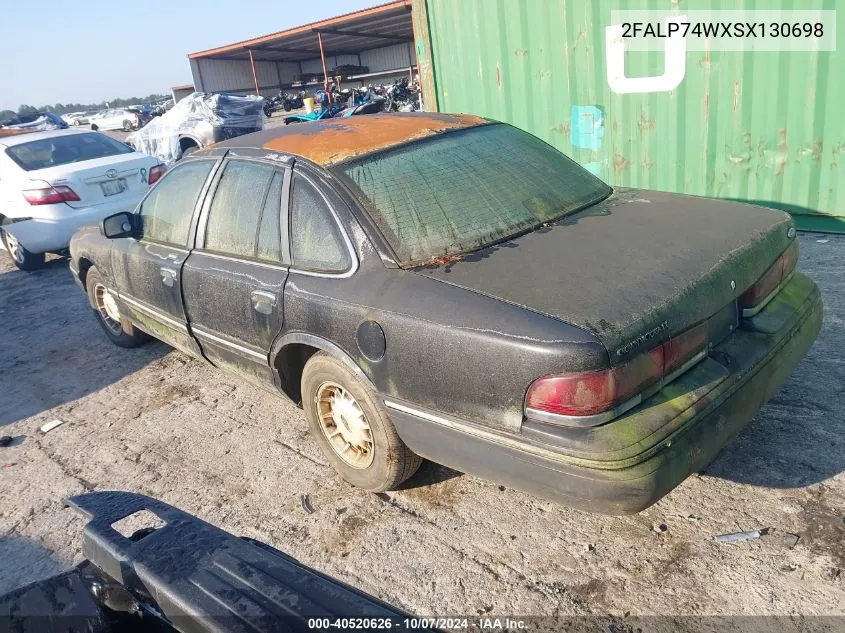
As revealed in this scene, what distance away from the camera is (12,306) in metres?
6.82

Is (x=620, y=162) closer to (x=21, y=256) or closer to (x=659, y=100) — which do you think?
(x=659, y=100)

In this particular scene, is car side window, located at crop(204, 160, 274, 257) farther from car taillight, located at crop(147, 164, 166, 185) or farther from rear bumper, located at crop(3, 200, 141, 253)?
car taillight, located at crop(147, 164, 166, 185)

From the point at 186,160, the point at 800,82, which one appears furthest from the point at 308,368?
the point at 800,82

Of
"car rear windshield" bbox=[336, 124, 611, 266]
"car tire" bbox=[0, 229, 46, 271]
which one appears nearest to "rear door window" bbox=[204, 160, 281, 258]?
"car rear windshield" bbox=[336, 124, 611, 266]

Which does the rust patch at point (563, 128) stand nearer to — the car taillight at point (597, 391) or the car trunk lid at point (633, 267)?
the car trunk lid at point (633, 267)

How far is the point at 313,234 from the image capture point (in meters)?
2.95

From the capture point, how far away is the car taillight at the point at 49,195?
727 cm

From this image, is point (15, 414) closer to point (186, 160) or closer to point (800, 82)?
point (186, 160)

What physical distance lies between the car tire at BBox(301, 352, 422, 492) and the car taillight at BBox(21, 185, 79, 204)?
571 centimetres

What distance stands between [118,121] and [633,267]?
39467 millimetres

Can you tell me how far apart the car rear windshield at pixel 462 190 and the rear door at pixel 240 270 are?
0.53 m

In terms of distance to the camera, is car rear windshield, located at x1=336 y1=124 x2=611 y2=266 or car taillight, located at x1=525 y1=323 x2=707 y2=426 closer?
car taillight, located at x1=525 y1=323 x2=707 y2=426

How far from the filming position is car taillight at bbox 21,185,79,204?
23.8ft

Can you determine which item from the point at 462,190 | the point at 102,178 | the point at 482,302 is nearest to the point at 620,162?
the point at 462,190
